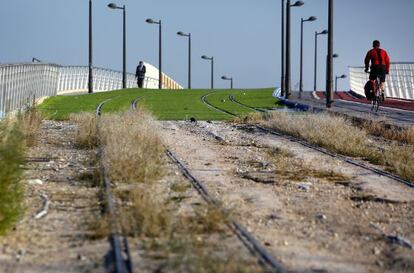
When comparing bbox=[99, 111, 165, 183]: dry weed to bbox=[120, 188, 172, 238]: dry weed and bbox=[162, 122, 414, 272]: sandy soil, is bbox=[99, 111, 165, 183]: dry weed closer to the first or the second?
bbox=[162, 122, 414, 272]: sandy soil

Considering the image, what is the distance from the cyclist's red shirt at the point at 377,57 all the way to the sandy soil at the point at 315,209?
827 centimetres

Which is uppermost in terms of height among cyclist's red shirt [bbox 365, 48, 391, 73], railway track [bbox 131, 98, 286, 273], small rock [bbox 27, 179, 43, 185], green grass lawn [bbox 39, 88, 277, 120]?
cyclist's red shirt [bbox 365, 48, 391, 73]

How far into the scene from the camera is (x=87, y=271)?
24.8 feet

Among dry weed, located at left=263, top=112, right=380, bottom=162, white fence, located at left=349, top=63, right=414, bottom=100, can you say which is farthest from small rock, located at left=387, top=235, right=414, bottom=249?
white fence, located at left=349, top=63, right=414, bottom=100

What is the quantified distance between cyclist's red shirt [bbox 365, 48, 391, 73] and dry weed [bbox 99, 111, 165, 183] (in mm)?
8947

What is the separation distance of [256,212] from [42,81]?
1173 inches

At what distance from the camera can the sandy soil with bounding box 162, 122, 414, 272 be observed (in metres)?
8.31

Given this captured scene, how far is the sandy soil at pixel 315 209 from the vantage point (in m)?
8.31

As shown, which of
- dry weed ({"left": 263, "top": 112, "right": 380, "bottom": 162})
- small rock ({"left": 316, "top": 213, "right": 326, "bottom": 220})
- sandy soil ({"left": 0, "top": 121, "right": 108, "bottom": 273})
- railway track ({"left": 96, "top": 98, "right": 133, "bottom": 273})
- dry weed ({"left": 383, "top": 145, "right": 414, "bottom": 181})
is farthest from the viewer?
dry weed ({"left": 263, "top": 112, "right": 380, "bottom": 162})

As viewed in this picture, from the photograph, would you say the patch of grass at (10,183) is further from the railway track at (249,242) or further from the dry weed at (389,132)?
the dry weed at (389,132)

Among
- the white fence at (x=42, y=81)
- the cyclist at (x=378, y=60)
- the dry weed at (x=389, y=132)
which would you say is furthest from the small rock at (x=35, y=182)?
the cyclist at (x=378, y=60)

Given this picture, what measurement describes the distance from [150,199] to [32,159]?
6.48m

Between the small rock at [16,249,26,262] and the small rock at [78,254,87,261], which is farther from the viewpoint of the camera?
the small rock at [16,249,26,262]

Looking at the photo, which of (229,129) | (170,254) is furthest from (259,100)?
(170,254)
